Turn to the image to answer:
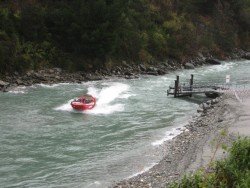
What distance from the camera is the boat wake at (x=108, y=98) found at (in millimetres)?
34781

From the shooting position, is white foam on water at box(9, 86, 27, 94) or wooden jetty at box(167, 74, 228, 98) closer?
white foam on water at box(9, 86, 27, 94)

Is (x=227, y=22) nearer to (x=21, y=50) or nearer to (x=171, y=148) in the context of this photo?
(x=21, y=50)

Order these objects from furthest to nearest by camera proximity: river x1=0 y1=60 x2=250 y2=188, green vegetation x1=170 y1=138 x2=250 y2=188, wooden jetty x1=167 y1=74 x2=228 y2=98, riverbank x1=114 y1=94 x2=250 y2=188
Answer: wooden jetty x1=167 y1=74 x2=228 y2=98, river x1=0 y1=60 x2=250 y2=188, riverbank x1=114 y1=94 x2=250 y2=188, green vegetation x1=170 y1=138 x2=250 y2=188

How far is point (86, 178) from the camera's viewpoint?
20.8 meters

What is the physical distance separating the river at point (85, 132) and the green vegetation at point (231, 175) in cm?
634

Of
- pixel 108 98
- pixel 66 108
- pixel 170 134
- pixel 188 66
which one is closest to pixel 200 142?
pixel 170 134

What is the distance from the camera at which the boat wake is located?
34.8m

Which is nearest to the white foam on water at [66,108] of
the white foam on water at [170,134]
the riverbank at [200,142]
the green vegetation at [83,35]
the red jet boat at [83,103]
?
the red jet boat at [83,103]

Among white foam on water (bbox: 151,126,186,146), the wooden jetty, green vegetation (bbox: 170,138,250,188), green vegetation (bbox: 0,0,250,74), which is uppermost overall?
green vegetation (bbox: 0,0,250,74)

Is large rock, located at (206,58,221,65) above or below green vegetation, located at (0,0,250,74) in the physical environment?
below

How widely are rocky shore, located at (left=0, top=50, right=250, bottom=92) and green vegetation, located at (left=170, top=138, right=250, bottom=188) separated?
27.7 m

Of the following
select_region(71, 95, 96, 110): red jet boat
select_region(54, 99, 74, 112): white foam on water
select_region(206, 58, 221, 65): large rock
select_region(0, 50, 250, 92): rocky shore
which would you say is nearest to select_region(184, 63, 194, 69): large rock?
select_region(0, 50, 250, 92): rocky shore

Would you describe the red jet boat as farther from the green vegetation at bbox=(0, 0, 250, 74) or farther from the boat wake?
the green vegetation at bbox=(0, 0, 250, 74)

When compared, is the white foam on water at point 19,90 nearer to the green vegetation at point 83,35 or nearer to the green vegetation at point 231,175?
the green vegetation at point 83,35
